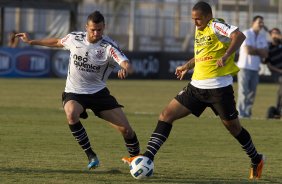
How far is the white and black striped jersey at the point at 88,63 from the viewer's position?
36.9 feet

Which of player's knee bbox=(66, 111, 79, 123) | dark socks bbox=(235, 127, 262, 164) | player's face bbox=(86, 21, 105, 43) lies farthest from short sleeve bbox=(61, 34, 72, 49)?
dark socks bbox=(235, 127, 262, 164)

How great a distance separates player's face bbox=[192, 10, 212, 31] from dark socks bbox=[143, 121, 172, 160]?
1.25 meters

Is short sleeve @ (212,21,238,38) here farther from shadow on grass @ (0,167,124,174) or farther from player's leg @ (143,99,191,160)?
shadow on grass @ (0,167,124,174)

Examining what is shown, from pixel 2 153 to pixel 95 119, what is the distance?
6.95m

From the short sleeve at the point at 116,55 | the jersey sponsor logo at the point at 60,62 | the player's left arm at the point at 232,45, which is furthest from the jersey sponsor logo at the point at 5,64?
the player's left arm at the point at 232,45

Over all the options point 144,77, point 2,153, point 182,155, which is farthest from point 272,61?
point 144,77

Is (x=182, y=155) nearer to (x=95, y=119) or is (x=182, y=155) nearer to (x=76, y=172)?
(x=76, y=172)

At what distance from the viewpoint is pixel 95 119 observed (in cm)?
1988

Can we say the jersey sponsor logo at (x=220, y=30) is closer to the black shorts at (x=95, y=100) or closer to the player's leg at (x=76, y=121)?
the black shorts at (x=95, y=100)

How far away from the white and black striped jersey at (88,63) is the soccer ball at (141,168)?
1.22 m

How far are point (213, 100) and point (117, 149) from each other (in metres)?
3.54

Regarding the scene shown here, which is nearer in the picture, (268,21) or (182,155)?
(182,155)

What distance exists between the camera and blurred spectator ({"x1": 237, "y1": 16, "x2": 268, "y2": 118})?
20672 millimetres

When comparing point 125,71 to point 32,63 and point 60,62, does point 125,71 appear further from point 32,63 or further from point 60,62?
point 60,62
